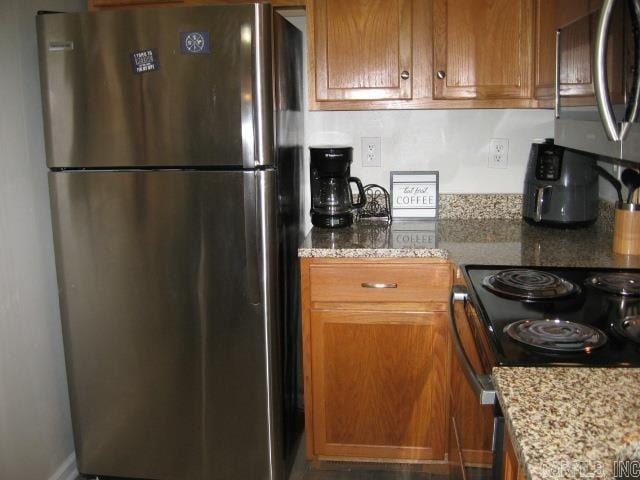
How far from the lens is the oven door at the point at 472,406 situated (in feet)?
3.42

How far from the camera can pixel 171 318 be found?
1971 mm

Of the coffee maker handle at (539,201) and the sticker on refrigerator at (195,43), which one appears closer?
the sticker on refrigerator at (195,43)

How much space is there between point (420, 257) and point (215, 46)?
0.93 metres

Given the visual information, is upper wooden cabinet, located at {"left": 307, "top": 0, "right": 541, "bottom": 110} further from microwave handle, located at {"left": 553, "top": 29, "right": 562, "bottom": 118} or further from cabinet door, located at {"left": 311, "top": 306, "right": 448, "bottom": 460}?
cabinet door, located at {"left": 311, "top": 306, "right": 448, "bottom": 460}

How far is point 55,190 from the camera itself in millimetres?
1964

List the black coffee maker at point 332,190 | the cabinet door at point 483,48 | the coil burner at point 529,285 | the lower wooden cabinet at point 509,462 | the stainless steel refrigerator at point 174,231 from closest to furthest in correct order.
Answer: the lower wooden cabinet at point 509,462
the coil burner at point 529,285
the stainless steel refrigerator at point 174,231
the cabinet door at point 483,48
the black coffee maker at point 332,190

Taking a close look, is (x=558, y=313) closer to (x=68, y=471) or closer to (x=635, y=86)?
(x=635, y=86)

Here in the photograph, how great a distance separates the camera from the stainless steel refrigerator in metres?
1.83

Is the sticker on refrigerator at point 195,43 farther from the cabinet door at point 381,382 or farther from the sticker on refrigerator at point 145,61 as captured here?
the cabinet door at point 381,382

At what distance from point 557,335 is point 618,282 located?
0.48 metres

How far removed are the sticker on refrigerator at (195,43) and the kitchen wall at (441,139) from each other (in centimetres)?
79

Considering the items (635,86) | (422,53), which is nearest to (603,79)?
(635,86)

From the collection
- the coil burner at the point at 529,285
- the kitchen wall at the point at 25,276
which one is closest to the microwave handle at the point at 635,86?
the coil burner at the point at 529,285

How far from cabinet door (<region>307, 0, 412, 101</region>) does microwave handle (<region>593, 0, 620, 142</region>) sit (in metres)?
1.15
